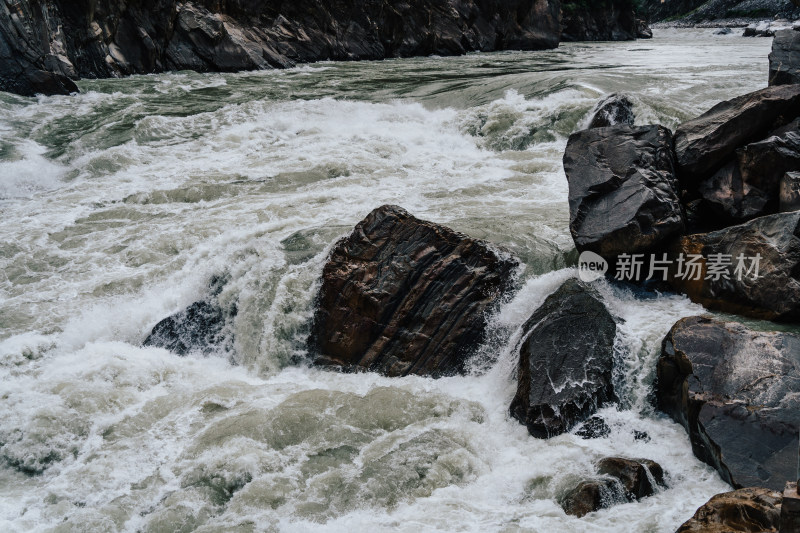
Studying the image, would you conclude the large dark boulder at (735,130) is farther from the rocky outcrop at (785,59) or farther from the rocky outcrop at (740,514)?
the rocky outcrop at (740,514)

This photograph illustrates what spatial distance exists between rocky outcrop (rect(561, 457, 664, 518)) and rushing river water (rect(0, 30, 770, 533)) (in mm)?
88

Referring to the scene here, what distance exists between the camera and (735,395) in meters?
4.49

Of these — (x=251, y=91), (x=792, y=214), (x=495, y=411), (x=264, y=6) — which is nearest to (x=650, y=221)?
(x=792, y=214)

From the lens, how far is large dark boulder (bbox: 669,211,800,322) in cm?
549

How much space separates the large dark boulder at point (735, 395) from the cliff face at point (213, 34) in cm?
1672

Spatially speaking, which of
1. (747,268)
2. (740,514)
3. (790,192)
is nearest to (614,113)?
(790,192)

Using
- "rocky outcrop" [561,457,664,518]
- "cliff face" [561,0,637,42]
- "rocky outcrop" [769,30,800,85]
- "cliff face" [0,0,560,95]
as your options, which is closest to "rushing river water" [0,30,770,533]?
"rocky outcrop" [561,457,664,518]

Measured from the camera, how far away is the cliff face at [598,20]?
4825cm

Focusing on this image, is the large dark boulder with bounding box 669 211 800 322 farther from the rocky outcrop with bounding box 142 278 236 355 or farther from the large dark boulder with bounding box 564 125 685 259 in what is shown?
the rocky outcrop with bounding box 142 278 236 355

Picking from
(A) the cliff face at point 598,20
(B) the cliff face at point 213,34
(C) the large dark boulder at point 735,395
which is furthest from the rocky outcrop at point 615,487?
(A) the cliff face at point 598,20

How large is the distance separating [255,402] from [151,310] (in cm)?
232

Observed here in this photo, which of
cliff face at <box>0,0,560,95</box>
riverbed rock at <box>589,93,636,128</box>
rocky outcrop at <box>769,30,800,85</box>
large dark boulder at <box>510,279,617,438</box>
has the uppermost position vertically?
cliff face at <box>0,0,560,95</box>

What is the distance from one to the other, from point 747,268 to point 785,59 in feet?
15.0

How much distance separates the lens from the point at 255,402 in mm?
5934
